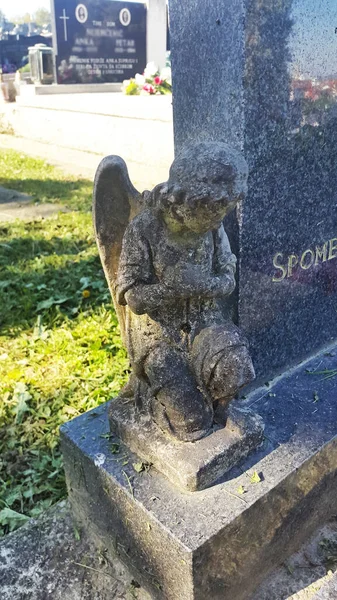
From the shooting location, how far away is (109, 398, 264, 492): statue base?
1844mm

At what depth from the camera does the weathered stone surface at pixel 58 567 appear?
2.00 meters

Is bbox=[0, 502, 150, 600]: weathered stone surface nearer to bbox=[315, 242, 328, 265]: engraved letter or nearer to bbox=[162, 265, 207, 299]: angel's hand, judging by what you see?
bbox=[162, 265, 207, 299]: angel's hand

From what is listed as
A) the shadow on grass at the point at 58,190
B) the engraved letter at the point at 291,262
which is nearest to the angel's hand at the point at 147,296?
the engraved letter at the point at 291,262

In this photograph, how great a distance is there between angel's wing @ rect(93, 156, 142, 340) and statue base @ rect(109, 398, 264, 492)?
41cm

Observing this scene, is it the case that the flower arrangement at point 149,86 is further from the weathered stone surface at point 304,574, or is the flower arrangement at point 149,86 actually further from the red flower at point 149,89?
the weathered stone surface at point 304,574

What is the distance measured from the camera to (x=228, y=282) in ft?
6.02

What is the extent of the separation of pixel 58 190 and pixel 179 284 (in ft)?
20.4

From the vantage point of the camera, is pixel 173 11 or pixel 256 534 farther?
pixel 173 11

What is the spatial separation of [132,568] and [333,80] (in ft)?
7.10

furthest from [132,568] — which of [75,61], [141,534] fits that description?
[75,61]

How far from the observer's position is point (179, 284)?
177cm

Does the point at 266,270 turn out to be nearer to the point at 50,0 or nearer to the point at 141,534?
the point at 141,534

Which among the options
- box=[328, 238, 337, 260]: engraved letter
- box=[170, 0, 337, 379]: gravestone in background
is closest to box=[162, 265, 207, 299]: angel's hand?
box=[170, 0, 337, 379]: gravestone in background

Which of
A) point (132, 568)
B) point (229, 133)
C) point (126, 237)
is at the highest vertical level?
point (229, 133)
